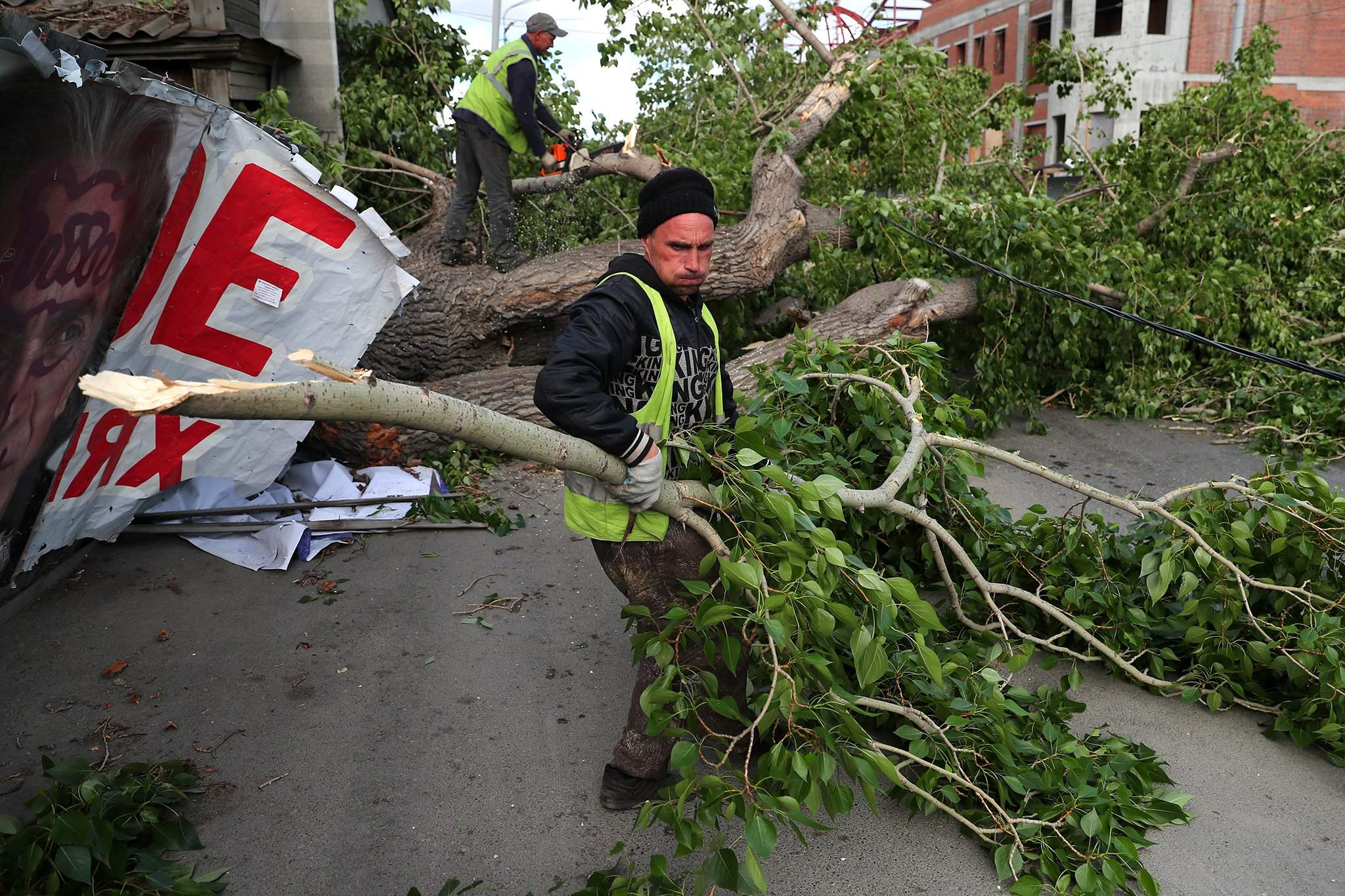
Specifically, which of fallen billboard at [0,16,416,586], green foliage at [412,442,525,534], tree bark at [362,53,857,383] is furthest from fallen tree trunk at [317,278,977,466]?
fallen billboard at [0,16,416,586]

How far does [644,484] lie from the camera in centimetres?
250

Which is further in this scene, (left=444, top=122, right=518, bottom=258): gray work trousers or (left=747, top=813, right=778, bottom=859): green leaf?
(left=444, top=122, right=518, bottom=258): gray work trousers

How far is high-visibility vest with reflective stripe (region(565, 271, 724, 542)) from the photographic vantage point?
2.68 meters

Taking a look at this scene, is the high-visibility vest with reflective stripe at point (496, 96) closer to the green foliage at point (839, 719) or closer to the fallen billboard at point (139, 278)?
the fallen billboard at point (139, 278)

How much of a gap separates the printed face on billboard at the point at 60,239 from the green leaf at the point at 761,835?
8.35ft

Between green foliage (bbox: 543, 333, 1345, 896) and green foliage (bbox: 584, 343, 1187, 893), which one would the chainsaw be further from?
green foliage (bbox: 584, 343, 1187, 893)

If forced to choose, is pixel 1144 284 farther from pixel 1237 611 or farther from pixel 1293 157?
pixel 1237 611

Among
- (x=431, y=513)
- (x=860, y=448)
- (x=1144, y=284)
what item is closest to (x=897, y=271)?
(x=1144, y=284)

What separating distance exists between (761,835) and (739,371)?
13.0ft

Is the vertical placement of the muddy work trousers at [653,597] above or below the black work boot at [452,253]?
below

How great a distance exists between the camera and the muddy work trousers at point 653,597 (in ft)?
9.03

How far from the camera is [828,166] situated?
866 centimetres

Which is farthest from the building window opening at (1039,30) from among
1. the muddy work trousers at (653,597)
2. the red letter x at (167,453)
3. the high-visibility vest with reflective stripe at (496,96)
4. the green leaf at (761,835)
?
the green leaf at (761,835)

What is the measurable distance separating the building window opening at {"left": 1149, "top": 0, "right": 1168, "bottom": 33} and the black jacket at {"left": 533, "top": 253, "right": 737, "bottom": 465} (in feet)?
101
